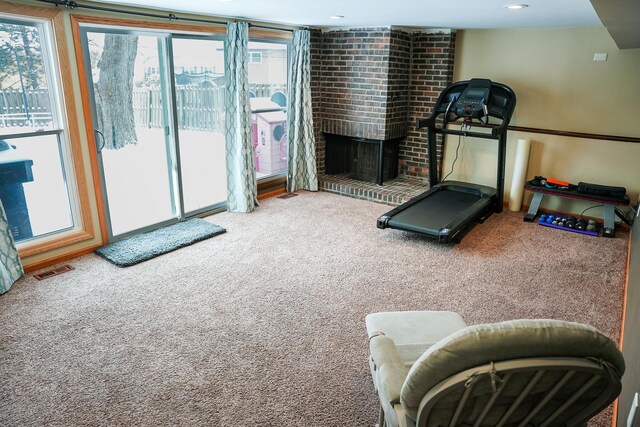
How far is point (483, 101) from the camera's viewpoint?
464cm

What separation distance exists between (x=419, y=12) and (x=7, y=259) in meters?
3.86

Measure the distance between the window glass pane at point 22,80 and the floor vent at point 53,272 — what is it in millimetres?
1119

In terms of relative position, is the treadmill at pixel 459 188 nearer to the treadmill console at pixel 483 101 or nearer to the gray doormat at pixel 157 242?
the treadmill console at pixel 483 101

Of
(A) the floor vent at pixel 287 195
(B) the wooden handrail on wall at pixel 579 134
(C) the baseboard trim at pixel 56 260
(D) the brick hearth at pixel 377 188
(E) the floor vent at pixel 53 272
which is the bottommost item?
(E) the floor vent at pixel 53 272

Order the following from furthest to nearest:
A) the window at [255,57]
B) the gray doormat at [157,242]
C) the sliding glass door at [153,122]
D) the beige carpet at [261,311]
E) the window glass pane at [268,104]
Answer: the window glass pane at [268,104], the window at [255,57], the sliding glass door at [153,122], the gray doormat at [157,242], the beige carpet at [261,311]

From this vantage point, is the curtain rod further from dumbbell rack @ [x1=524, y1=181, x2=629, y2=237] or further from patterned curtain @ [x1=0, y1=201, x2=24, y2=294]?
dumbbell rack @ [x1=524, y1=181, x2=629, y2=237]

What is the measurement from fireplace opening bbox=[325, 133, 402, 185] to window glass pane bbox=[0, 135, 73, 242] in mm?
3403

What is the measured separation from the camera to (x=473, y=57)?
17.3 feet

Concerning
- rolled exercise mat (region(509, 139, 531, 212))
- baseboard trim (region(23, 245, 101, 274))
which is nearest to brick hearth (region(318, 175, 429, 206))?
rolled exercise mat (region(509, 139, 531, 212))

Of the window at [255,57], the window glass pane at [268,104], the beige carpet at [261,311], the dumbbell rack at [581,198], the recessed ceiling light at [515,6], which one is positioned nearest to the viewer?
the beige carpet at [261,311]

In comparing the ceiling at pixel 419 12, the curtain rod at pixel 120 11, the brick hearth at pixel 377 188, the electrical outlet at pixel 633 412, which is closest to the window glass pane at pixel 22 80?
the curtain rod at pixel 120 11

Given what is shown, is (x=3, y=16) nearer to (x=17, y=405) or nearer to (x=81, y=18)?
(x=81, y=18)

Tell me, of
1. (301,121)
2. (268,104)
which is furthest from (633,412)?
(268,104)

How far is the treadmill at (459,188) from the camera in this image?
4.22 meters
